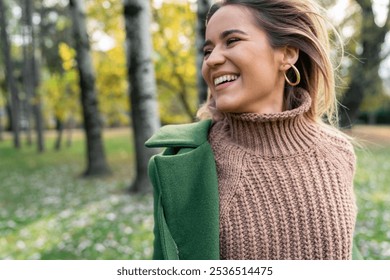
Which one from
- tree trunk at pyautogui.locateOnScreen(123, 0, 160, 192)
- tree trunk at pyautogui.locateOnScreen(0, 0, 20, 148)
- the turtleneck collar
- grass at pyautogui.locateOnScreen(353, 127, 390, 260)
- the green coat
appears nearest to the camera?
the green coat

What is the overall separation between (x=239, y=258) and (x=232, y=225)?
0.13 meters

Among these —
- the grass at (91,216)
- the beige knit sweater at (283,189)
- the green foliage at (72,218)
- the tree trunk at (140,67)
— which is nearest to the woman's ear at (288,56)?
the beige knit sweater at (283,189)

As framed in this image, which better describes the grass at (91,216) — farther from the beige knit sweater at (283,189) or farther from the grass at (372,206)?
the beige knit sweater at (283,189)

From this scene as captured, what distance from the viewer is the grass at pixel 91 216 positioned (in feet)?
18.3

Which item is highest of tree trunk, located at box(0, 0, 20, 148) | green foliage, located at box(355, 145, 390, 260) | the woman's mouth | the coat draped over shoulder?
tree trunk, located at box(0, 0, 20, 148)

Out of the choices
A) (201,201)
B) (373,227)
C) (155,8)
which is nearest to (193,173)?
(201,201)

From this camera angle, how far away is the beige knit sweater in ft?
5.33

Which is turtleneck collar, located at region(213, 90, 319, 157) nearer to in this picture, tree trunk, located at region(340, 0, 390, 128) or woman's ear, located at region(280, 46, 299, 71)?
woman's ear, located at region(280, 46, 299, 71)

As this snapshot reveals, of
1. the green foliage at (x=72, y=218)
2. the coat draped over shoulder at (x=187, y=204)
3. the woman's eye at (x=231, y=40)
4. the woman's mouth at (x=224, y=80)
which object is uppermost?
the woman's eye at (x=231, y=40)

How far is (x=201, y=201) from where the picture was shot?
161 centimetres

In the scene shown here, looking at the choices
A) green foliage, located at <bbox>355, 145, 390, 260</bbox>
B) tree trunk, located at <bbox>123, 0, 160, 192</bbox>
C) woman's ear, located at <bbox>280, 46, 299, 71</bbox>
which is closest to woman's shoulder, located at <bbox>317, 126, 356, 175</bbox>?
woman's ear, located at <bbox>280, 46, 299, 71</bbox>

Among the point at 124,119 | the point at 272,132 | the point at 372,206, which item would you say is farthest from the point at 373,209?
the point at 124,119

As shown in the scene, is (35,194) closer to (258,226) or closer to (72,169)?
(72,169)

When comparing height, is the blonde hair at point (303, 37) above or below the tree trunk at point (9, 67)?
below
